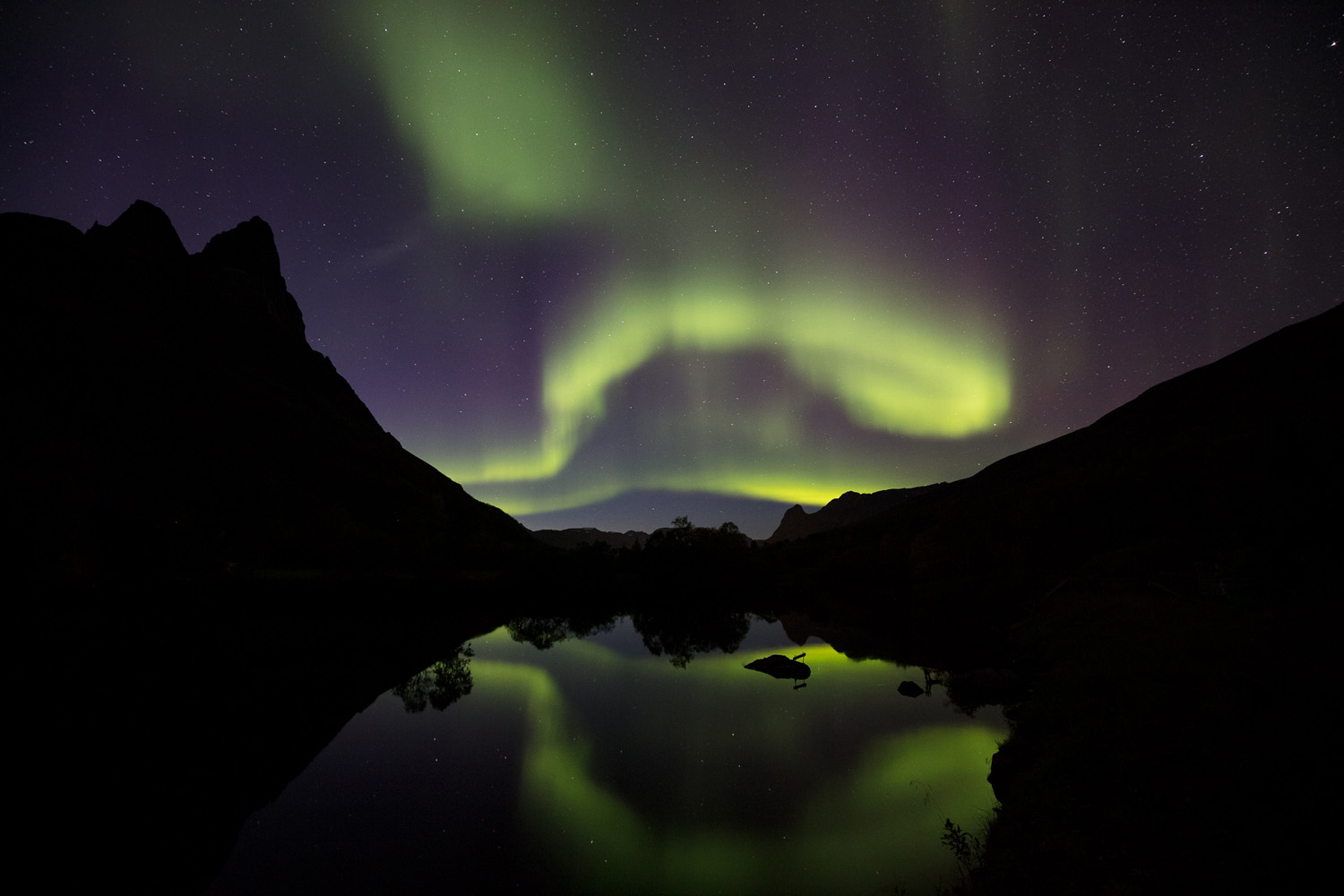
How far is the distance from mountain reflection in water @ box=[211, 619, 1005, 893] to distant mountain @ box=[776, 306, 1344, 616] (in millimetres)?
30333

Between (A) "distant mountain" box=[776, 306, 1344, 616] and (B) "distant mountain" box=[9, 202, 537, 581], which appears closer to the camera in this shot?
(A) "distant mountain" box=[776, 306, 1344, 616]

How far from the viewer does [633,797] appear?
73.5 feet

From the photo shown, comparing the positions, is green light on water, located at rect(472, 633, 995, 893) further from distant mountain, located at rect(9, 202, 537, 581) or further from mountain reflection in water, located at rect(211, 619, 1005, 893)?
distant mountain, located at rect(9, 202, 537, 581)

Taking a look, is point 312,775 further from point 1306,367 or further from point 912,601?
point 1306,367

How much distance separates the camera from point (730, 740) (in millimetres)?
29000

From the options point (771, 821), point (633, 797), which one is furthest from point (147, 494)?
point (771, 821)

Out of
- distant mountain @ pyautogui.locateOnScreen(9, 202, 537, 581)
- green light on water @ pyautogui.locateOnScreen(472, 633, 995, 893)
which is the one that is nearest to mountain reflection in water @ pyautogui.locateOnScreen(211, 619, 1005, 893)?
green light on water @ pyautogui.locateOnScreen(472, 633, 995, 893)

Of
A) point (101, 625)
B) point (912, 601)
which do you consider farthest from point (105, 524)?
point (912, 601)

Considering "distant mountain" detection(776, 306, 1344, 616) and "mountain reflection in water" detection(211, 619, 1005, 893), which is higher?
"distant mountain" detection(776, 306, 1344, 616)

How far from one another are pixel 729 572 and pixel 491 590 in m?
50.2

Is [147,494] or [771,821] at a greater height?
[147,494]

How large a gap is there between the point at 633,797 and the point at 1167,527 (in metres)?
112

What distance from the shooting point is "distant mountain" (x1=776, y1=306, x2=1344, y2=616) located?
42.4 metres

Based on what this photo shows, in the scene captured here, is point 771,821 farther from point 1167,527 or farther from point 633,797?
point 1167,527
